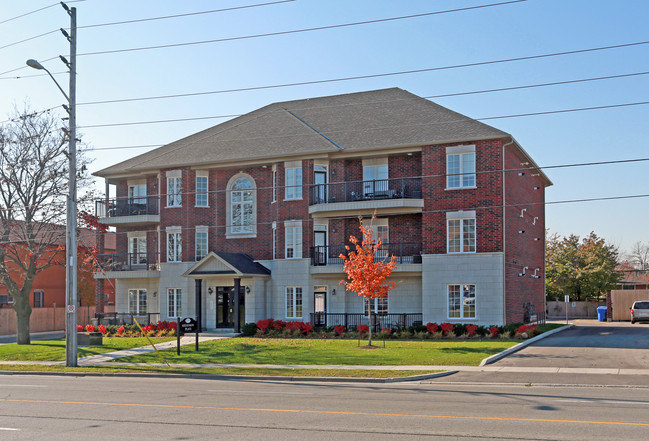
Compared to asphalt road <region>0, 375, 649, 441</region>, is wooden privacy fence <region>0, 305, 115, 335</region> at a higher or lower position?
lower

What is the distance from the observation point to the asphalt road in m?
11.0

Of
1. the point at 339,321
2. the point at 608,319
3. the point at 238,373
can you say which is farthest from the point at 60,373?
the point at 608,319

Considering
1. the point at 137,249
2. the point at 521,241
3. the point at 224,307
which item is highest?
the point at 521,241

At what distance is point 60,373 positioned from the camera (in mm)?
24406

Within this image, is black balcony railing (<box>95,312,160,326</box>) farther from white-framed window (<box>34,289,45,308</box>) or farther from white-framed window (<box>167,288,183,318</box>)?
white-framed window (<box>34,289,45,308</box>)

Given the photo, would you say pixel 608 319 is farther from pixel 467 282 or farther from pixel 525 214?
pixel 467 282

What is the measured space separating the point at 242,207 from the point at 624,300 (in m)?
26.9

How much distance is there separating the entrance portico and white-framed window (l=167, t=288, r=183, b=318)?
135 centimetres

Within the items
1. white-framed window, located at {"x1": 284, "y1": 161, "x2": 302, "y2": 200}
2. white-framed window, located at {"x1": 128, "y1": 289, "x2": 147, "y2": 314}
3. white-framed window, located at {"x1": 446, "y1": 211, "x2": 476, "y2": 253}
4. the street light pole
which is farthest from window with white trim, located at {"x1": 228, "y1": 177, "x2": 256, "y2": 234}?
the street light pole

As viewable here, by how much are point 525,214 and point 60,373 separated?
87.7 feet

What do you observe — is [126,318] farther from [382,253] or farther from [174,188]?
[382,253]

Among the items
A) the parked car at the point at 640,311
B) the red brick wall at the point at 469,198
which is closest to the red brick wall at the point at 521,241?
the red brick wall at the point at 469,198

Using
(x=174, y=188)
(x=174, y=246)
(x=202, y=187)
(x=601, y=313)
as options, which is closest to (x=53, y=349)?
(x=174, y=246)

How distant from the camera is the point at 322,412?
519 inches
